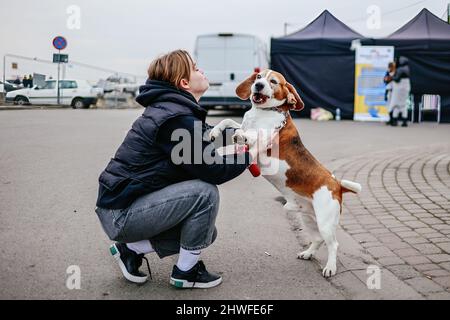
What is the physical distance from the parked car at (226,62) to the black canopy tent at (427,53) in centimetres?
389

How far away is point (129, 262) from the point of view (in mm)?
3496

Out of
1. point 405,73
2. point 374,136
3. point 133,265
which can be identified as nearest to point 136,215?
point 133,265

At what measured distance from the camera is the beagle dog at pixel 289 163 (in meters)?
3.69

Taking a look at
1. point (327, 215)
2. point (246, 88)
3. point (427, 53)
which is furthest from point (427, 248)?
point (427, 53)

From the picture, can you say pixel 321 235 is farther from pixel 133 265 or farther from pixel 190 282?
pixel 133 265

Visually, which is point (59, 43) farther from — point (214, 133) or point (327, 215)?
point (327, 215)

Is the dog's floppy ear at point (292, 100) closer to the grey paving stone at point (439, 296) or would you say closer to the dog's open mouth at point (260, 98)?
the dog's open mouth at point (260, 98)

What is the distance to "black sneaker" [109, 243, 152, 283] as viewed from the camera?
348cm

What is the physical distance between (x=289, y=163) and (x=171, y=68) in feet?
3.69

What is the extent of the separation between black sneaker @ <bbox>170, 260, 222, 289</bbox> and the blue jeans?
16 cm

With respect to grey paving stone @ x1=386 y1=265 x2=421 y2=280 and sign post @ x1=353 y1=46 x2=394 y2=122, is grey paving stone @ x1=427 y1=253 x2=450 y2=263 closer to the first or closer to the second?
grey paving stone @ x1=386 y1=265 x2=421 y2=280

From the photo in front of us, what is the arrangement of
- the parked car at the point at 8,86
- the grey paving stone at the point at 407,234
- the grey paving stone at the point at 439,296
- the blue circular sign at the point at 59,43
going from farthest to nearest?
the blue circular sign at the point at 59,43 < the parked car at the point at 8,86 < the grey paving stone at the point at 407,234 < the grey paving stone at the point at 439,296

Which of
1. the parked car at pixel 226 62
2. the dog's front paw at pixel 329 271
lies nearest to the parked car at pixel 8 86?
the dog's front paw at pixel 329 271
